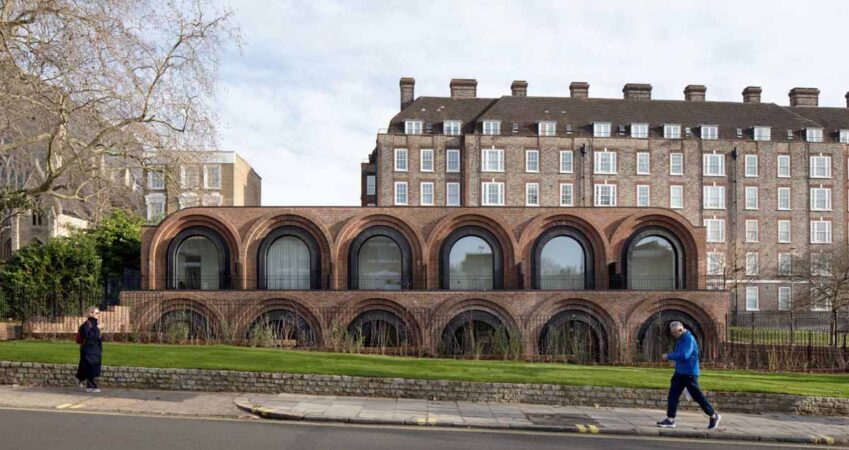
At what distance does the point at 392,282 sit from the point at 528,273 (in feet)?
→ 19.1

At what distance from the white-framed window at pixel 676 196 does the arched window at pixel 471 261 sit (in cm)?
3565

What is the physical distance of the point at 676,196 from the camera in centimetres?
6372

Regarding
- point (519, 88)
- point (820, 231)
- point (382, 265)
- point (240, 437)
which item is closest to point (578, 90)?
point (519, 88)

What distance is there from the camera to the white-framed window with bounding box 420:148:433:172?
62.9 metres

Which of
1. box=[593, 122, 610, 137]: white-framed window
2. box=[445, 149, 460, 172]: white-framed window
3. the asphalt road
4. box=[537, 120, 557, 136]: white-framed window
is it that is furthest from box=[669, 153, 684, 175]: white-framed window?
the asphalt road

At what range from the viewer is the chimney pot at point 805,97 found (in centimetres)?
7069

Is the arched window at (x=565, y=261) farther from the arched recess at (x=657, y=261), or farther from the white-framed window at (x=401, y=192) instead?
the white-framed window at (x=401, y=192)

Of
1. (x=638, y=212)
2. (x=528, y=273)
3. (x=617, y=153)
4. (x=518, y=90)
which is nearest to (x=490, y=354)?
(x=528, y=273)

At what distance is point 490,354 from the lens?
27.2 metres

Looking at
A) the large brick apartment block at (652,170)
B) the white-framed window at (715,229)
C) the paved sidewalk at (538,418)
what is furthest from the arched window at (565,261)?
the white-framed window at (715,229)

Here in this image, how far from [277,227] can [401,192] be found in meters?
30.6

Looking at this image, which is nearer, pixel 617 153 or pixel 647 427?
pixel 647 427

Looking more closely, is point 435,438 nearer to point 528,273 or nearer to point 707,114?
point 528,273

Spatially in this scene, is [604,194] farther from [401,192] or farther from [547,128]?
[401,192]
